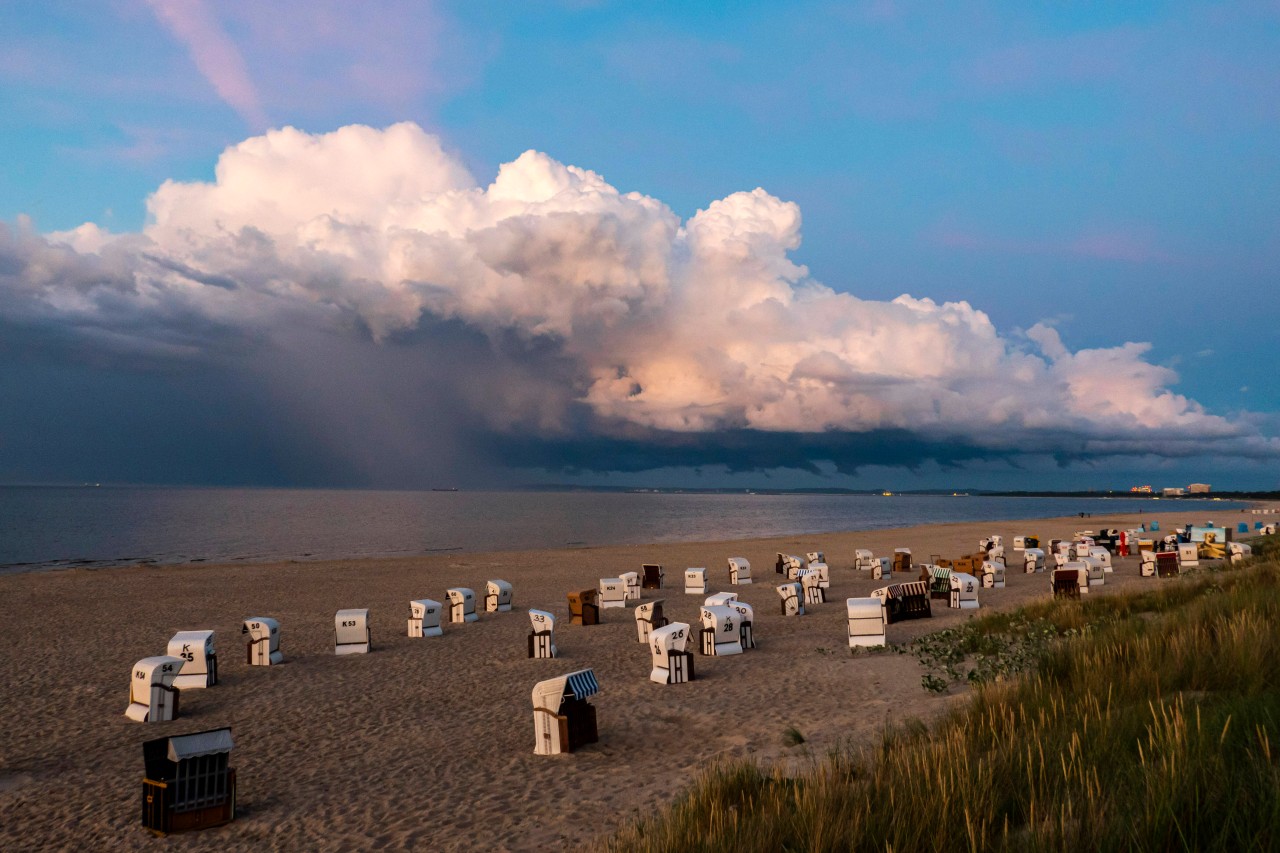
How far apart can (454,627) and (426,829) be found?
13202 millimetres

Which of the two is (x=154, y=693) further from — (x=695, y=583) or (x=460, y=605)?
(x=695, y=583)

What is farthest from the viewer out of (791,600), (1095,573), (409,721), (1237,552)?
(1237,552)

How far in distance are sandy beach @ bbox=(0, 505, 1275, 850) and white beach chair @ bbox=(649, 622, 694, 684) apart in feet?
0.92

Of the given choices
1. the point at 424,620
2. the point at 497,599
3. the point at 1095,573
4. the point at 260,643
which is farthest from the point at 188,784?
the point at 1095,573

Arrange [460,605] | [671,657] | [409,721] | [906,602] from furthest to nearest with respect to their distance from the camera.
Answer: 1. [460,605]
2. [906,602]
3. [671,657]
4. [409,721]

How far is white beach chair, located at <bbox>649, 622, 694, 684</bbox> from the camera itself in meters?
13.4

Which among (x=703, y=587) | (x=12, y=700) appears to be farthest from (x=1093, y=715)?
(x=703, y=587)

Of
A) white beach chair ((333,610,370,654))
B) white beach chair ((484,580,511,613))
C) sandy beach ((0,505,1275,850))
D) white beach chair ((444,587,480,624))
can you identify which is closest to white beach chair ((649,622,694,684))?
sandy beach ((0,505,1275,850))

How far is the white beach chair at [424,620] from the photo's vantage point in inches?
739

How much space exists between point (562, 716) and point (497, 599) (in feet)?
45.8

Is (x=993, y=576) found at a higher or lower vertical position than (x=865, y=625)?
lower

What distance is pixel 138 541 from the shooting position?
56062 millimetres

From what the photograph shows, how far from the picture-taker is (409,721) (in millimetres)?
11430

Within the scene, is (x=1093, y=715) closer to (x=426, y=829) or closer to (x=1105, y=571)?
(x=426, y=829)
